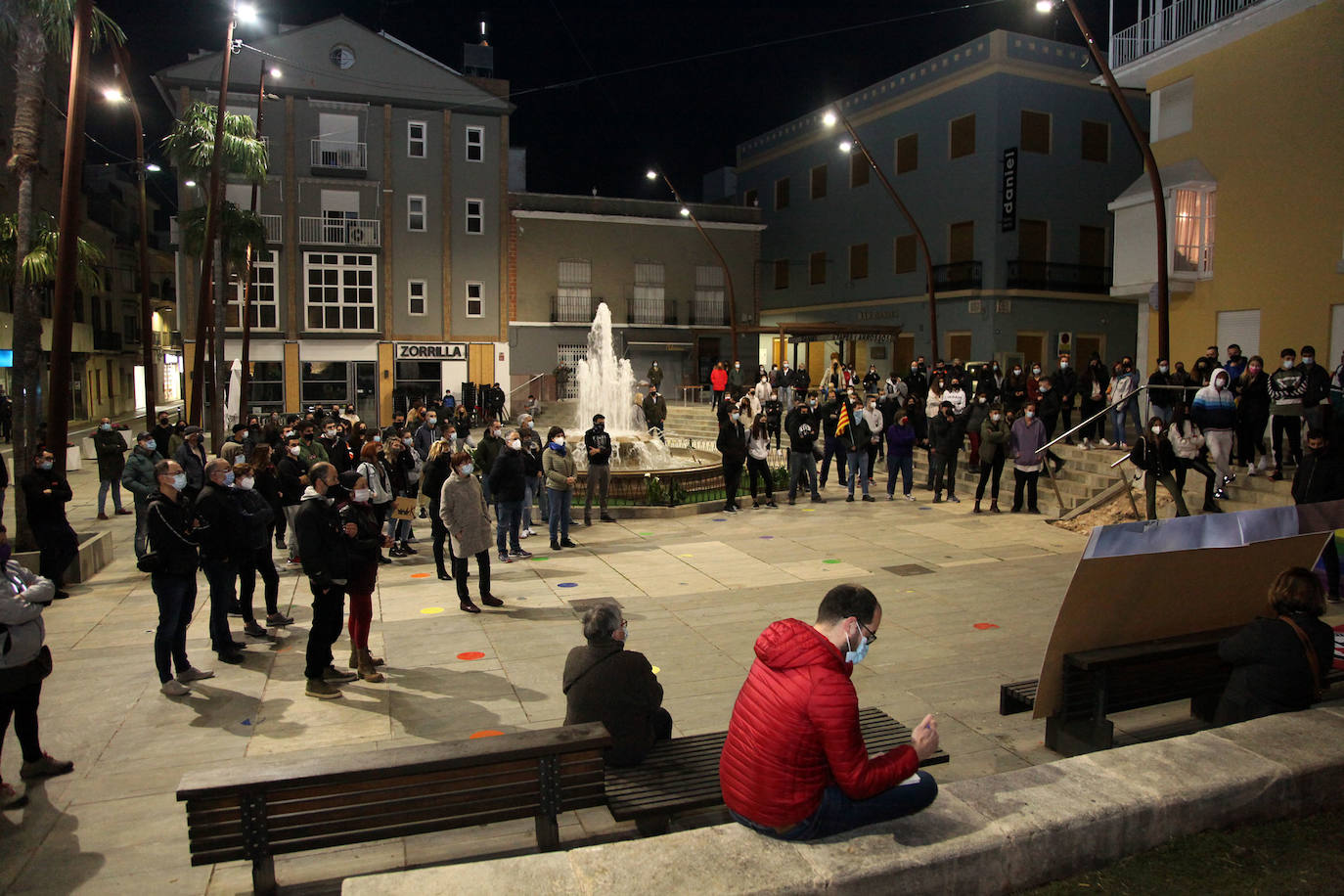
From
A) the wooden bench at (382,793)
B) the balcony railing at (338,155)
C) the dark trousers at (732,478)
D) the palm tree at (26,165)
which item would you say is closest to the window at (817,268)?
the balcony railing at (338,155)

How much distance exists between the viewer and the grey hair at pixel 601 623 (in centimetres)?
453

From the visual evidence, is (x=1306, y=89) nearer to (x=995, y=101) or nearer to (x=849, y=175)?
(x=995, y=101)

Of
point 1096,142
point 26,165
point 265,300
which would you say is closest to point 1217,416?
point 26,165

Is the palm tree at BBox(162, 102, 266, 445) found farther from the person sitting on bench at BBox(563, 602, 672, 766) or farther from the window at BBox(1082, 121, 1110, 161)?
the window at BBox(1082, 121, 1110, 161)

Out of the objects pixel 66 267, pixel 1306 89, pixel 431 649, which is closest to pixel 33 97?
pixel 66 267

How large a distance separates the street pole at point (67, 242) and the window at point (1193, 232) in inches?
803

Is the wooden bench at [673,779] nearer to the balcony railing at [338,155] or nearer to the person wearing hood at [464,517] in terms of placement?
the person wearing hood at [464,517]

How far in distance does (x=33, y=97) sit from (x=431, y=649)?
33.5 ft

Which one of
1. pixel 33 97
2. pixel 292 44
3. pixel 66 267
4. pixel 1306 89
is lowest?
pixel 66 267

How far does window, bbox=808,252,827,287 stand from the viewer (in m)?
40.1

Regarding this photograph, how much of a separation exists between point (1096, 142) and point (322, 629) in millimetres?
34428

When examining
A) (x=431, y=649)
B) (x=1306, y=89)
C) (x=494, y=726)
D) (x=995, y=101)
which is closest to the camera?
(x=494, y=726)

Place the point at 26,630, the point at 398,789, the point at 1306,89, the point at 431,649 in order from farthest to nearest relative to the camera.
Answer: the point at 1306,89 < the point at 431,649 < the point at 26,630 < the point at 398,789

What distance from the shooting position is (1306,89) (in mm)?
17297
